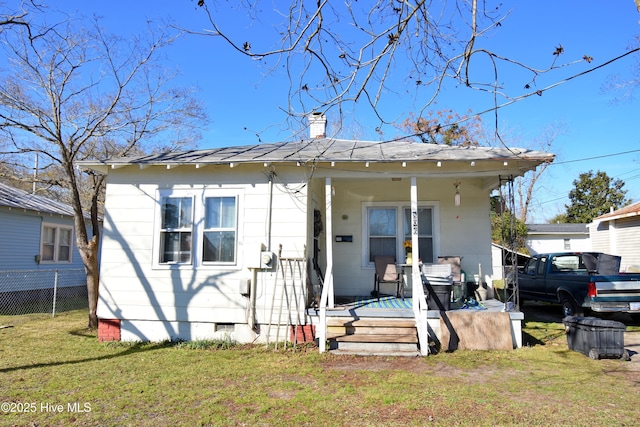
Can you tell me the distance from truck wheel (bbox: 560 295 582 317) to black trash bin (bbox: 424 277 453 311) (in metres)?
3.62

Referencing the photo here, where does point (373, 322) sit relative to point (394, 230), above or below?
below

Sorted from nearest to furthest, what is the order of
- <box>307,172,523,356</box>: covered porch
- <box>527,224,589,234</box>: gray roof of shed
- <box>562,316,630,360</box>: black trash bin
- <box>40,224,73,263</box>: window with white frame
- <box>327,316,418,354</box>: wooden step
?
<box>562,316,630,360</box>: black trash bin < <box>327,316,418,354</box>: wooden step < <box>307,172,523,356</box>: covered porch < <box>40,224,73,263</box>: window with white frame < <box>527,224,589,234</box>: gray roof of shed

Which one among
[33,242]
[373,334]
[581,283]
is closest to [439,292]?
[373,334]

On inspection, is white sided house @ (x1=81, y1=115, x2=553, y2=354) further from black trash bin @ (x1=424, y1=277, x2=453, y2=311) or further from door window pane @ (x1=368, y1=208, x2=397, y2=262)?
door window pane @ (x1=368, y1=208, x2=397, y2=262)

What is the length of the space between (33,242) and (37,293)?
5.44ft

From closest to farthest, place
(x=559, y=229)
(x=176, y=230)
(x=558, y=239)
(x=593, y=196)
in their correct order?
(x=176, y=230) → (x=558, y=239) → (x=559, y=229) → (x=593, y=196)

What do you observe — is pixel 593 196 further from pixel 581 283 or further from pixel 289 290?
pixel 289 290

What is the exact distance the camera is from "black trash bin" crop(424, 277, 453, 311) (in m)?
6.88

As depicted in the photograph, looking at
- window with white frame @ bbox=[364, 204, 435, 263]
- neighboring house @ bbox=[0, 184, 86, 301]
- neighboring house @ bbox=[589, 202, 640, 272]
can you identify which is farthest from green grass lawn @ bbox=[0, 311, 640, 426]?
neighboring house @ bbox=[589, 202, 640, 272]

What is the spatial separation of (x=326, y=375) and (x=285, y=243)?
2.60 metres

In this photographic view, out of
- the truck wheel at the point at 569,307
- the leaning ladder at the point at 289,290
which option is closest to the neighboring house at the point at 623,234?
the truck wheel at the point at 569,307

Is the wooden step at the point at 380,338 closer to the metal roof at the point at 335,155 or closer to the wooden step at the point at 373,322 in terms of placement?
the wooden step at the point at 373,322

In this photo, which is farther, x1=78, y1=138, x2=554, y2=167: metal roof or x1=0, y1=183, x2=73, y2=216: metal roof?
x1=0, y1=183, x2=73, y2=216: metal roof

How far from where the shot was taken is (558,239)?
93.1 feet
